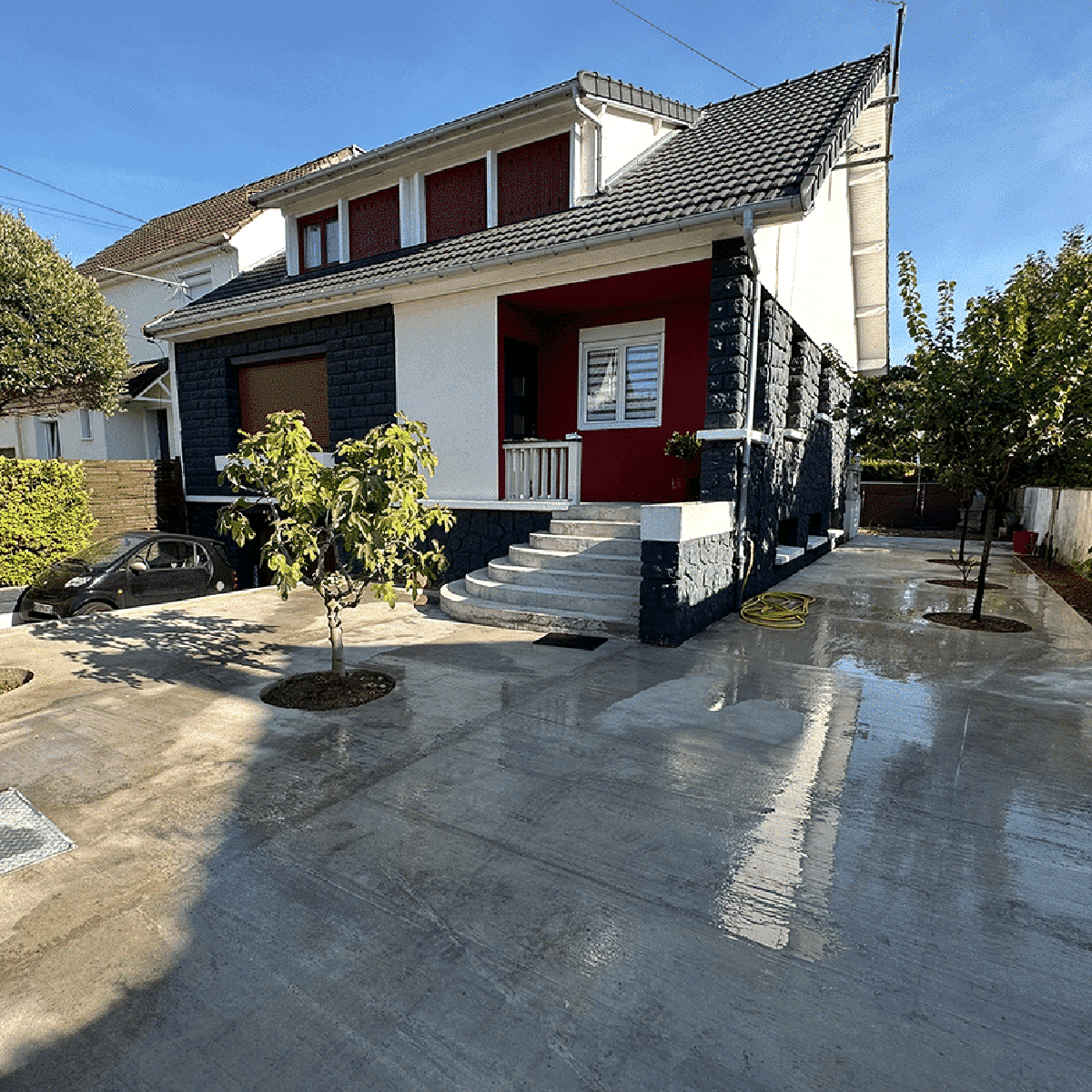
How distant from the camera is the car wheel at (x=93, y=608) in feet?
23.9

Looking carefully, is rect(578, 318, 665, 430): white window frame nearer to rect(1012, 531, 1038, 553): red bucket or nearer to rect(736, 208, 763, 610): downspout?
rect(736, 208, 763, 610): downspout

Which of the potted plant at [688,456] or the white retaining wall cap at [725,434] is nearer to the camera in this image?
the white retaining wall cap at [725,434]

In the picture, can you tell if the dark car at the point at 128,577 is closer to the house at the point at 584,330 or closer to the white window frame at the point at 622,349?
the house at the point at 584,330

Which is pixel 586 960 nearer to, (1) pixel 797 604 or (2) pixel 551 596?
(2) pixel 551 596

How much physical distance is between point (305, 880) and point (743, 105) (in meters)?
12.4

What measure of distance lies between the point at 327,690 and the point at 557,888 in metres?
2.88

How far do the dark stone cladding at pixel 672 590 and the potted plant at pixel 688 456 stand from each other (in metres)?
2.19

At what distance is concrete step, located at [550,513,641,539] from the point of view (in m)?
7.62

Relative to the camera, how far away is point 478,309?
8641mm

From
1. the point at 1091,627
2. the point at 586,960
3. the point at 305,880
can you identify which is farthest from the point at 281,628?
the point at 1091,627

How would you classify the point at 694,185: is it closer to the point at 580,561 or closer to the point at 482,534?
the point at 580,561

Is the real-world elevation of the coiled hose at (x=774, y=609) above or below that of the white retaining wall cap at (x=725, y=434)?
below

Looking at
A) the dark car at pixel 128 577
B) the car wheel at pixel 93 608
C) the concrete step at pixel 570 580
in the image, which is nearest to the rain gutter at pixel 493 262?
the concrete step at pixel 570 580

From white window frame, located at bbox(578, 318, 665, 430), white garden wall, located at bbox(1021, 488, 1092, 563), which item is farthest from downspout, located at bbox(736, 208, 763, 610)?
white garden wall, located at bbox(1021, 488, 1092, 563)
